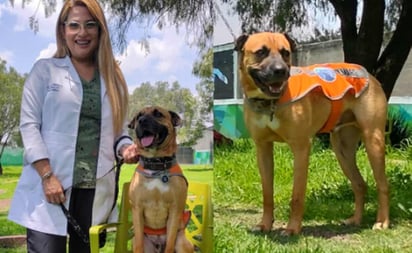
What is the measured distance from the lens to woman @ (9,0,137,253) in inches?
80.0

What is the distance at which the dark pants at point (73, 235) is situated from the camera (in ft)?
6.72

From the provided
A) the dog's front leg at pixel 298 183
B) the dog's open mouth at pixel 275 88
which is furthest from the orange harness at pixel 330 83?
the dog's front leg at pixel 298 183

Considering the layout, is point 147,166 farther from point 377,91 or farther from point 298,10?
point 298,10

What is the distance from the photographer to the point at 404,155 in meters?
4.90

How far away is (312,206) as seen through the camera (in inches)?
155

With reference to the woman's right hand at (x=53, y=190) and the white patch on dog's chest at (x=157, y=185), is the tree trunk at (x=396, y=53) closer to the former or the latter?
the white patch on dog's chest at (x=157, y=185)

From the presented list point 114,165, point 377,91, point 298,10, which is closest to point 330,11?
point 298,10

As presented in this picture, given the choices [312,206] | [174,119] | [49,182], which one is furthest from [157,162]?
[312,206]

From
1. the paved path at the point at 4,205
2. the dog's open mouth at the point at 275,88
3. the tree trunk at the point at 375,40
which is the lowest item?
the paved path at the point at 4,205

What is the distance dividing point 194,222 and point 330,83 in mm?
1292

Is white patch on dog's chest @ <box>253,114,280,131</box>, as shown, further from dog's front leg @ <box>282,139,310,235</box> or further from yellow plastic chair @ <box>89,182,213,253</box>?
yellow plastic chair @ <box>89,182,213,253</box>

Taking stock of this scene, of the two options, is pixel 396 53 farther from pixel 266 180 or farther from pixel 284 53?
pixel 284 53

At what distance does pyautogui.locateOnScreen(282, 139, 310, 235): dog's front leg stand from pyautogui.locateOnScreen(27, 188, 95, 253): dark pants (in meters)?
1.41

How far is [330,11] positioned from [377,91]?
3.14 ft
